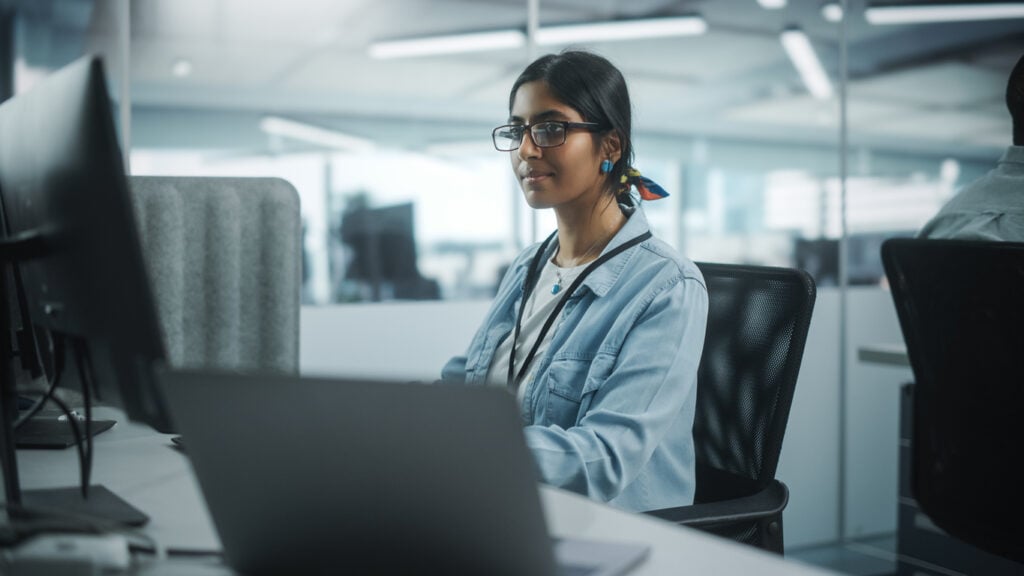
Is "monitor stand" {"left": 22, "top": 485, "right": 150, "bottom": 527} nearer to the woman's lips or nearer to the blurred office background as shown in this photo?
the woman's lips

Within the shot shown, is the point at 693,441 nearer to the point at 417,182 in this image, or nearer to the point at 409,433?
the point at 409,433

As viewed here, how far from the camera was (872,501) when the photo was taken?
3.27 meters

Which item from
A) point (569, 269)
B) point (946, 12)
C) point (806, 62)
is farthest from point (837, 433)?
point (569, 269)

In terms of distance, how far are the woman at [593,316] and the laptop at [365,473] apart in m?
0.48

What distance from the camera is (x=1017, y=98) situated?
2002 millimetres

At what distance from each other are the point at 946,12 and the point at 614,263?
9.31ft

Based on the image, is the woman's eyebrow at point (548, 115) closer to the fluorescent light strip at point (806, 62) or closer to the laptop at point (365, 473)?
the laptop at point (365, 473)

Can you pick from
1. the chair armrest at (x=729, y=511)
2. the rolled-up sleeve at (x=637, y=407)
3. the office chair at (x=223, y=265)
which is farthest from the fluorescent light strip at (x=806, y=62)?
the office chair at (x=223, y=265)

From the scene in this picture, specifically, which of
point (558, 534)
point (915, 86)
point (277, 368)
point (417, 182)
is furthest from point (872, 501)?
point (558, 534)

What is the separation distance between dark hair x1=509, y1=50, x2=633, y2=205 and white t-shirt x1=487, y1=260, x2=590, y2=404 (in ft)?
0.61

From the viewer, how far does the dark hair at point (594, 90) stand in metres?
1.59

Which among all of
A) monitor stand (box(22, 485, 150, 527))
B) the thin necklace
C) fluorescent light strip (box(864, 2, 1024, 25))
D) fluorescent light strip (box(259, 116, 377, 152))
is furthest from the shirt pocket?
fluorescent light strip (box(864, 2, 1024, 25))

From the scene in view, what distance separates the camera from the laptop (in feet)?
1.84

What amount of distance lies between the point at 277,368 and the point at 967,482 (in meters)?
1.15
